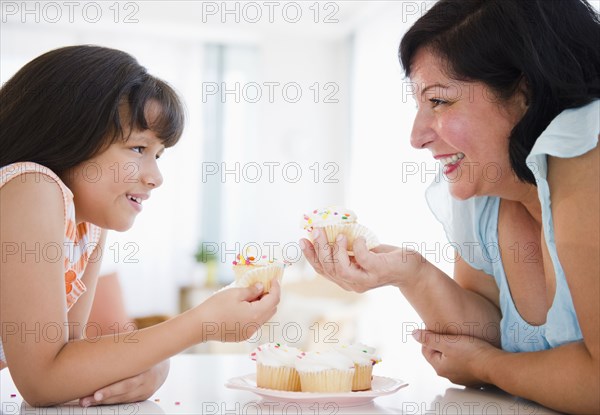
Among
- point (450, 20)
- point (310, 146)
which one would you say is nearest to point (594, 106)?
point (450, 20)

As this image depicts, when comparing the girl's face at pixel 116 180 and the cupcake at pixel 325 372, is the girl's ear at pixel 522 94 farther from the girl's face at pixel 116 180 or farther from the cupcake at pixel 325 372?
the girl's face at pixel 116 180

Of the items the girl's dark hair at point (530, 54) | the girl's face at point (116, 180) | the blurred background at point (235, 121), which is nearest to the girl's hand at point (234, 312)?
the girl's face at point (116, 180)

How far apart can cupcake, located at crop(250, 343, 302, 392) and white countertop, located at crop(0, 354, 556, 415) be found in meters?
0.04

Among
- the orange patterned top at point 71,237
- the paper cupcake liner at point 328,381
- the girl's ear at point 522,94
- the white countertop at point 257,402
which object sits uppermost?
the girl's ear at point 522,94

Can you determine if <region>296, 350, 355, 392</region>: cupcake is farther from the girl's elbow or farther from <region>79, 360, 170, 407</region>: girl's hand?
the girl's elbow

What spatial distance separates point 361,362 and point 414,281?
0.36 m

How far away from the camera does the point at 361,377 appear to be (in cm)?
129

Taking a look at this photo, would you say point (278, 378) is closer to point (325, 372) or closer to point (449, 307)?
point (325, 372)

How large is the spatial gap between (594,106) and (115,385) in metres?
1.06

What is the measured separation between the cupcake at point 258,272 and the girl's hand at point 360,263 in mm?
173

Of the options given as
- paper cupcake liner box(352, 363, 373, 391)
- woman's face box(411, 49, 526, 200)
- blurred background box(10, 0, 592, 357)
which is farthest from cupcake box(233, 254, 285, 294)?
blurred background box(10, 0, 592, 357)

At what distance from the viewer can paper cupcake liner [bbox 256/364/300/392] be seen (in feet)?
4.20

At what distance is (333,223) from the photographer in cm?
171

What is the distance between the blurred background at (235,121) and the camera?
6.09m
